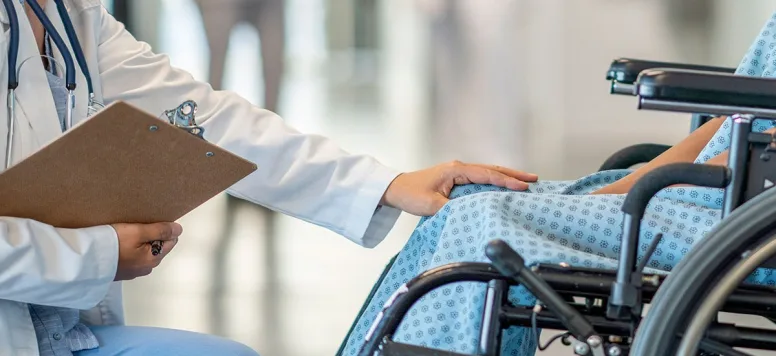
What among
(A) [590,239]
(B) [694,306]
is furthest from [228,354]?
(B) [694,306]

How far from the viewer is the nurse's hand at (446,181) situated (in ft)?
4.27

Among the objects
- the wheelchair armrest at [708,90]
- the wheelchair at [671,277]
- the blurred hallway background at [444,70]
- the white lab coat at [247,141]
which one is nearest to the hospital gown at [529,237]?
the wheelchair at [671,277]

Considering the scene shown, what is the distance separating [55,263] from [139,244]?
0.10 m

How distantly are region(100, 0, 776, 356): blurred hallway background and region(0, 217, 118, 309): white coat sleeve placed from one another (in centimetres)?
204

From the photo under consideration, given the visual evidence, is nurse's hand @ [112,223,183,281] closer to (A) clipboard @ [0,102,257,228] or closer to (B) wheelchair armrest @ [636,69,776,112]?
(A) clipboard @ [0,102,257,228]

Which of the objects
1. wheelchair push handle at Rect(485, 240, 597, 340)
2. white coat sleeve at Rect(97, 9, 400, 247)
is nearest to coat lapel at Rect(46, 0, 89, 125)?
white coat sleeve at Rect(97, 9, 400, 247)

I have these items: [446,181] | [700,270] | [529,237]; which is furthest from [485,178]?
[700,270]

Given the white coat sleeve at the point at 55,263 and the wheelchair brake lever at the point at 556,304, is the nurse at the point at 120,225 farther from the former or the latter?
the wheelchair brake lever at the point at 556,304

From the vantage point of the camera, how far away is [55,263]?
1135mm

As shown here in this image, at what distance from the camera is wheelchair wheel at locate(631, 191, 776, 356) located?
0.85 meters

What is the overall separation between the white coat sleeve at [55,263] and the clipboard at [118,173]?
0.03 metres

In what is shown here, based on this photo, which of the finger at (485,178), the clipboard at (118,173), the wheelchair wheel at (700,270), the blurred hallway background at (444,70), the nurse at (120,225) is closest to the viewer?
the wheelchair wheel at (700,270)

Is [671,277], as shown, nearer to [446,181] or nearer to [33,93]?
[446,181]

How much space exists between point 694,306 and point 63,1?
0.92 m
